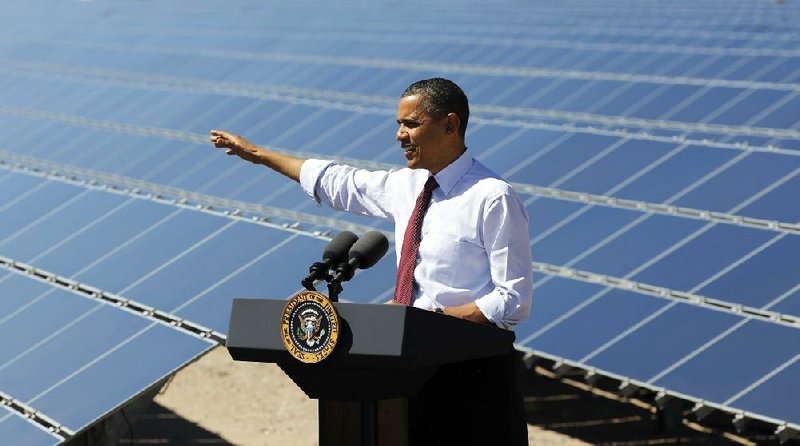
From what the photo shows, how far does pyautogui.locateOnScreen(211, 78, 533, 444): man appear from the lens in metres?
5.94

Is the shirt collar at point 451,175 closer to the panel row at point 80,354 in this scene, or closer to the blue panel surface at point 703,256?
the panel row at point 80,354

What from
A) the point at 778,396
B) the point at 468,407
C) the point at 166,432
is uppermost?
the point at 166,432

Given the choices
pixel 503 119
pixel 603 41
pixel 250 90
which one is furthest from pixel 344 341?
pixel 603 41

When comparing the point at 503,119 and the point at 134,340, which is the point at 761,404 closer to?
the point at 134,340

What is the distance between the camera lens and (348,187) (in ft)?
22.0

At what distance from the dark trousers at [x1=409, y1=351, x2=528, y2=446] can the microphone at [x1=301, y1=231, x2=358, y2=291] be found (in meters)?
0.69

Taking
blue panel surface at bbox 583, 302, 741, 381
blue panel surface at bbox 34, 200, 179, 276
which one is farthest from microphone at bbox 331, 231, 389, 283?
blue panel surface at bbox 34, 200, 179, 276

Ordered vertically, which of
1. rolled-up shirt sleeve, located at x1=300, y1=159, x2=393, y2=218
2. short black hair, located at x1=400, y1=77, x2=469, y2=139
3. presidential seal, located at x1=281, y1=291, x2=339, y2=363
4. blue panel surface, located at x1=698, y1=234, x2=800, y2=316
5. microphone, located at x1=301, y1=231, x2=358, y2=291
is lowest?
presidential seal, located at x1=281, y1=291, x2=339, y2=363

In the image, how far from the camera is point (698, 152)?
656 inches

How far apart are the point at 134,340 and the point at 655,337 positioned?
4795 mm

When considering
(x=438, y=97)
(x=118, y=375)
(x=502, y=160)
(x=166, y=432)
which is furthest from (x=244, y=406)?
(x=438, y=97)

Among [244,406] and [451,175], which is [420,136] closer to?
[451,175]

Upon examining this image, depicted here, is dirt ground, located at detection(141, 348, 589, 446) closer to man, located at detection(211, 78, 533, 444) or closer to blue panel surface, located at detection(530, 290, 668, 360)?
blue panel surface, located at detection(530, 290, 668, 360)

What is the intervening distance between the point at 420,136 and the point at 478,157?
40.9 feet
